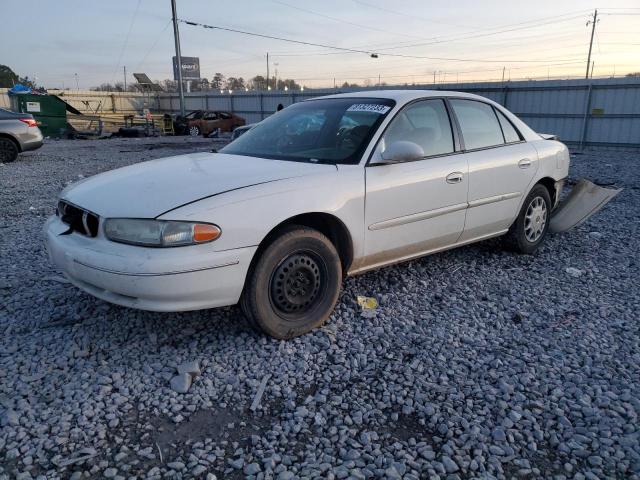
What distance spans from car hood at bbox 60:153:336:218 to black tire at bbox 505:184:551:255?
2.40 meters

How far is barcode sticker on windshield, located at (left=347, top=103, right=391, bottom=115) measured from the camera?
3900mm

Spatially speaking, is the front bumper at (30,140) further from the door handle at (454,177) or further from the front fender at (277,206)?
the door handle at (454,177)

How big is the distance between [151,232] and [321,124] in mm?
1798

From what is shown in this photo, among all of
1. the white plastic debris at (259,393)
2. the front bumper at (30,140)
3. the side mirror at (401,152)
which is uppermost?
the side mirror at (401,152)

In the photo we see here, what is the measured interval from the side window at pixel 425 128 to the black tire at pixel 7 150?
37.9ft

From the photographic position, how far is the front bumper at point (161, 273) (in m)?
2.78

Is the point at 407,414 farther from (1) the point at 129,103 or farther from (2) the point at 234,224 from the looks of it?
(1) the point at 129,103

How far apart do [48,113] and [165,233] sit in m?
23.9

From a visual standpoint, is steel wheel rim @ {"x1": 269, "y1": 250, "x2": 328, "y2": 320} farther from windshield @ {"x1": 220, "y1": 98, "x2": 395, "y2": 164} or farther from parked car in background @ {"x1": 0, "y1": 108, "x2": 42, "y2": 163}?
parked car in background @ {"x1": 0, "y1": 108, "x2": 42, "y2": 163}

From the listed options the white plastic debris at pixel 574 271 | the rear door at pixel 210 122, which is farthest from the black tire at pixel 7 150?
the rear door at pixel 210 122

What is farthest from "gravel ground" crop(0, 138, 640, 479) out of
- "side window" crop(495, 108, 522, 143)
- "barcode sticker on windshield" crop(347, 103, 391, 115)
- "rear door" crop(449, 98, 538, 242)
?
"barcode sticker on windshield" crop(347, 103, 391, 115)

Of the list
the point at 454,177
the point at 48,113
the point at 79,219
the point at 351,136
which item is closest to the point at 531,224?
the point at 454,177

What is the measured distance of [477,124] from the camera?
4.52 metres

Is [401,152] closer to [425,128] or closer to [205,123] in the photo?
[425,128]
